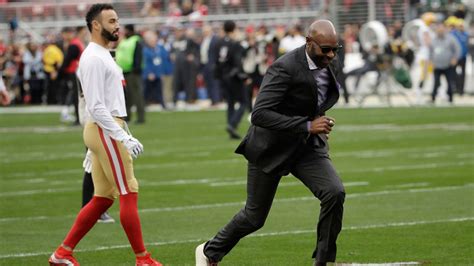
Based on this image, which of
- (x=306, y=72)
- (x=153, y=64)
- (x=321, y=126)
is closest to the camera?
(x=321, y=126)

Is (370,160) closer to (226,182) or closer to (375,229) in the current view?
(226,182)

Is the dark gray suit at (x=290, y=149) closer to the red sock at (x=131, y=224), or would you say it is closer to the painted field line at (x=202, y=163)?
the red sock at (x=131, y=224)

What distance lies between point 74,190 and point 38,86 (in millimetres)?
25538

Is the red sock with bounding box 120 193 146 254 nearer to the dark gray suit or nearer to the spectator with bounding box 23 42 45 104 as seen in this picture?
the dark gray suit

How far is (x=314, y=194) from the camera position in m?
9.02

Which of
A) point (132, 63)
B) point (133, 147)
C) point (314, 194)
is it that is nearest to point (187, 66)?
point (132, 63)

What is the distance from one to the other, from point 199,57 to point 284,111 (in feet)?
102

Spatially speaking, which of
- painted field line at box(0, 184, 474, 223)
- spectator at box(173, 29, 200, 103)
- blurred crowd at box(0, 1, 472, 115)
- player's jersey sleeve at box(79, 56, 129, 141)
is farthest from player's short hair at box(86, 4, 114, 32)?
spectator at box(173, 29, 200, 103)

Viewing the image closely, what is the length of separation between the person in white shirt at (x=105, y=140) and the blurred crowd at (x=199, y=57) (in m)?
20.1

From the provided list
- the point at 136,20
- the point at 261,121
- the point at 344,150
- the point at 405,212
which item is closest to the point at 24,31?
the point at 136,20

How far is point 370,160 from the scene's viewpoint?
1930cm

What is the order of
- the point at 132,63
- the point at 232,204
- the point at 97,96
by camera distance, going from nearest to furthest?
1. the point at 97,96
2. the point at 232,204
3. the point at 132,63

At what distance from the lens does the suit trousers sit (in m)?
8.90

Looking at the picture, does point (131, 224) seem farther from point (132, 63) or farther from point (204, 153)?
point (132, 63)
